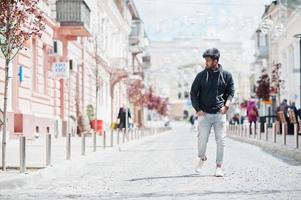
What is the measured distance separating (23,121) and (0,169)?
39.3 feet

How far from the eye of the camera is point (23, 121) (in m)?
23.8

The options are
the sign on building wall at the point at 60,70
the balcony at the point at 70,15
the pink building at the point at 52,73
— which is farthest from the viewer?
the balcony at the point at 70,15

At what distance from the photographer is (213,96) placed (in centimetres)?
1095

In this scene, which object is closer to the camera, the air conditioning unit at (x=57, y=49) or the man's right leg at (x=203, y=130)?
the man's right leg at (x=203, y=130)

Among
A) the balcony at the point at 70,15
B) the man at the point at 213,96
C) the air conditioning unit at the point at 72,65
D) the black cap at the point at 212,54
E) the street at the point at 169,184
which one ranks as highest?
the balcony at the point at 70,15

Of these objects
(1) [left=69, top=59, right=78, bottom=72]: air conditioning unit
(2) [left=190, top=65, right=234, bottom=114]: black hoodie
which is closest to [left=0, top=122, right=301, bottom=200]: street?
(2) [left=190, top=65, right=234, bottom=114]: black hoodie

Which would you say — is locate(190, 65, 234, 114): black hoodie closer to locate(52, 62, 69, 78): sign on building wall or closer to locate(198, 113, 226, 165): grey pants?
locate(198, 113, 226, 165): grey pants

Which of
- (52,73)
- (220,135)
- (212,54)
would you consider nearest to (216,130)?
(220,135)

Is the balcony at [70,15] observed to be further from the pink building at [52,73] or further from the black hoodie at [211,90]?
the black hoodie at [211,90]

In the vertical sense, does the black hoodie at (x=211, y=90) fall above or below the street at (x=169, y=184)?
above

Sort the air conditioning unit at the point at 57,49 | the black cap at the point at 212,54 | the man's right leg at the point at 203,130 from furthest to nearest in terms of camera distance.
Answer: the air conditioning unit at the point at 57,49
the man's right leg at the point at 203,130
the black cap at the point at 212,54

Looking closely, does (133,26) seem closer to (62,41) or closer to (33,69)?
(62,41)

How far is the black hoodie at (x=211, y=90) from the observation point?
10969 millimetres

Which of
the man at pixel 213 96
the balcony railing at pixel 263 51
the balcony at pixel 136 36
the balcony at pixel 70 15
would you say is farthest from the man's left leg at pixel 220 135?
the balcony railing at pixel 263 51
